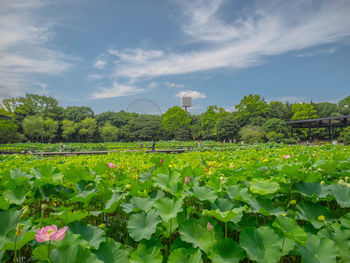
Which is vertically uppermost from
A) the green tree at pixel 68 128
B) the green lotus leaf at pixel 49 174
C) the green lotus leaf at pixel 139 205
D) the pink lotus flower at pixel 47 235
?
the green tree at pixel 68 128

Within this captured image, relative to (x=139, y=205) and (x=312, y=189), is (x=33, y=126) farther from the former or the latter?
(x=312, y=189)

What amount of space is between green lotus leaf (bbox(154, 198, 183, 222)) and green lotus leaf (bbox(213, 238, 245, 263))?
0.72 feet

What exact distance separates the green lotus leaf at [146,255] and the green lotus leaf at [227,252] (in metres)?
0.21

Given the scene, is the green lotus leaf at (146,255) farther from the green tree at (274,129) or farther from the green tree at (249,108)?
the green tree at (249,108)

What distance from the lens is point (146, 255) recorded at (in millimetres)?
854

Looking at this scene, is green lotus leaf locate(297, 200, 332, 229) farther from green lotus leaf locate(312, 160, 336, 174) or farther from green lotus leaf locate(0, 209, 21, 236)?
green lotus leaf locate(0, 209, 21, 236)

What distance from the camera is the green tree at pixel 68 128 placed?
33.9 m

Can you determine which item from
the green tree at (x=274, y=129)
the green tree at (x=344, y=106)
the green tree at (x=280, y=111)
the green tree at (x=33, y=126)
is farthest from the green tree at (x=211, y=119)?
the green tree at (x=33, y=126)

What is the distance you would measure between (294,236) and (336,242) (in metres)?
0.28

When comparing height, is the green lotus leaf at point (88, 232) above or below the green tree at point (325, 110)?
below

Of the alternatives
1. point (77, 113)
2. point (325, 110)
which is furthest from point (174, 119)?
point (325, 110)

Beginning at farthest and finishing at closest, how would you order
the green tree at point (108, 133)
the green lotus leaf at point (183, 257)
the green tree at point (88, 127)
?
the green tree at point (108, 133), the green tree at point (88, 127), the green lotus leaf at point (183, 257)

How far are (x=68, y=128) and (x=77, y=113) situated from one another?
6383 millimetres

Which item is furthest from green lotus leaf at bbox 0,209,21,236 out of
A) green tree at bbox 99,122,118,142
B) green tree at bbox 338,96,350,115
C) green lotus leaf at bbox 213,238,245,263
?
green tree at bbox 338,96,350,115
